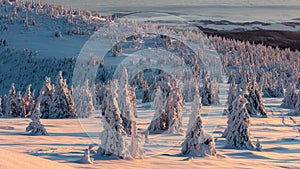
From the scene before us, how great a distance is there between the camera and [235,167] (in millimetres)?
18844

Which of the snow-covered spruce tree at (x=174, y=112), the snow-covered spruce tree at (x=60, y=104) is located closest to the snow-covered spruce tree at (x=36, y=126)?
the snow-covered spruce tree at (x=174, y=112)

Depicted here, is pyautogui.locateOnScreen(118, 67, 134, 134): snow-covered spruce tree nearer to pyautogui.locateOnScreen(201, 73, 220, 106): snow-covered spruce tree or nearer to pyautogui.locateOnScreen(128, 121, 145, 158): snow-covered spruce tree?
pyautogui.locateOnScreen(128, 121, 145, 158): snow-covered spruce tree

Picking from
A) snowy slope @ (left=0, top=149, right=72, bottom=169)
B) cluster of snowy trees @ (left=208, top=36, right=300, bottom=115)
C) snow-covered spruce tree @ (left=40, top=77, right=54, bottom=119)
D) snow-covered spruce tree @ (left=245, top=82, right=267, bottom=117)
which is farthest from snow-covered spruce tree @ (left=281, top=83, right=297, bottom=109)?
snowy slope @ (left=0, top=149, right=72, bottom=169)

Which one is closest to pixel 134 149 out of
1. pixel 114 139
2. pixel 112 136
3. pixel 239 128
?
pixel 114 139

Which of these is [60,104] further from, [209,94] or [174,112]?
[209,94]

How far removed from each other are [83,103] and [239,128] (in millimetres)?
20951

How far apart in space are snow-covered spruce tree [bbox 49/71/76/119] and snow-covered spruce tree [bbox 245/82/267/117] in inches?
691

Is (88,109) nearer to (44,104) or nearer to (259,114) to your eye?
(44,104)

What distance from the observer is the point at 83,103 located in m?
44.5

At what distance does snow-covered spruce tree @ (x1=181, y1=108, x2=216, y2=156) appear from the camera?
21234 millimetres

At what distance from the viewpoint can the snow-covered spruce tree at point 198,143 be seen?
21.2 m

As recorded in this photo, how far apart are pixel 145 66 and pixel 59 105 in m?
79.5

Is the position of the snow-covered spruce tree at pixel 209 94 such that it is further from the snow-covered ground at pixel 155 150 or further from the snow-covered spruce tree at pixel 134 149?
the snow-covered spruce tree at pixel 134 149

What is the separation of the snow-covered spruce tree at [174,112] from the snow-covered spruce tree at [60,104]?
39.3 feet
